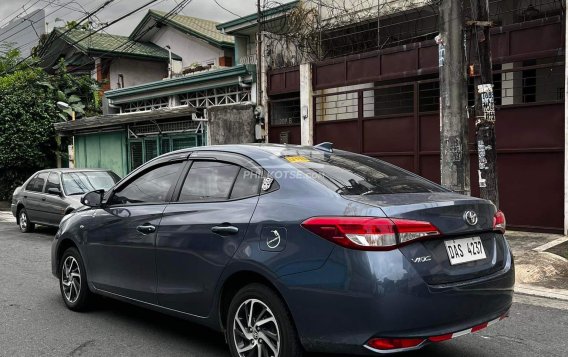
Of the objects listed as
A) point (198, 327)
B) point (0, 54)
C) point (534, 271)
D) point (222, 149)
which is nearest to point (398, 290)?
point (222, 149)

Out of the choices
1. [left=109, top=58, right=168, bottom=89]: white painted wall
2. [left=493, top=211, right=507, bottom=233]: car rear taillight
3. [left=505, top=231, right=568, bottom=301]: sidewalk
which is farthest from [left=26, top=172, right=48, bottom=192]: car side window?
[left=109, top=58, right=168, bottom=89]: white painted wall

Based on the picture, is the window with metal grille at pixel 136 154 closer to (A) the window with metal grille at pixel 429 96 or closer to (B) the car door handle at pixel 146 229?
(A) the window with metal grille at pixel 429 96

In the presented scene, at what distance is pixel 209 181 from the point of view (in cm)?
424

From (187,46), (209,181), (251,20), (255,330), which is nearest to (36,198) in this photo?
(251,20)

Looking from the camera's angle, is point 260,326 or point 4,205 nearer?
point 260,326

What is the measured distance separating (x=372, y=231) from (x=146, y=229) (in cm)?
209

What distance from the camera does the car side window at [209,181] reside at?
4094 mm

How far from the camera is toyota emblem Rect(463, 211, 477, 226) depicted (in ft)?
11.4

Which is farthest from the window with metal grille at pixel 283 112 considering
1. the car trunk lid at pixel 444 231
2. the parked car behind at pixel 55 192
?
the car trunk lid at pixel 444 231

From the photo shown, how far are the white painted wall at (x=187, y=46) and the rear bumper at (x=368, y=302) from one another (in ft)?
59.2

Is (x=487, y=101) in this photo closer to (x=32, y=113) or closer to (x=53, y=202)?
(x=53, y=202)

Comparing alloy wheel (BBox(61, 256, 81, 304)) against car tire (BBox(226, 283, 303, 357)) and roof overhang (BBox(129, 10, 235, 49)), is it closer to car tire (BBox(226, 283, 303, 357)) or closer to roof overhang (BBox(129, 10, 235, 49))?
car tire (BBox(226, 283, 303, 357))

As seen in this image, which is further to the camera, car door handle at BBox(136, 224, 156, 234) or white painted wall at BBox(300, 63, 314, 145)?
white painted wall at BBox(300, 63, 314, 145)

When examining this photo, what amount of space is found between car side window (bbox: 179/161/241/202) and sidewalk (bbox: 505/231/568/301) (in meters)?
4.21
